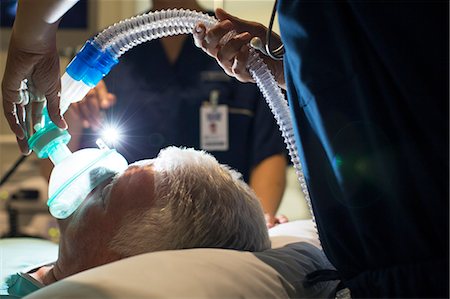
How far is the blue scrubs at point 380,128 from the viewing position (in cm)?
76

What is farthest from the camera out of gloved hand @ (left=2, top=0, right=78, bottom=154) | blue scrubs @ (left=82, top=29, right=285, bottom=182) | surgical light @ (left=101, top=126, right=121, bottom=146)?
blue scrubs @ (left=82, top=29, right=285, bottom=182)

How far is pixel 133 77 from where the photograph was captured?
2221 mm

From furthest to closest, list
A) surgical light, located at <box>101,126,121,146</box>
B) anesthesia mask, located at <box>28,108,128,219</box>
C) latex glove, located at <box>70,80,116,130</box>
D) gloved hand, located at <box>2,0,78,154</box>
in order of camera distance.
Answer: latex glove, located at <box>70,80,116,130</box> → surgical light, located at <box>101,126,121,146</box> → anesthesia mask, located at <box>28,108,128,219</box> → gloved hand, located at <box>2,0,78,154</box>

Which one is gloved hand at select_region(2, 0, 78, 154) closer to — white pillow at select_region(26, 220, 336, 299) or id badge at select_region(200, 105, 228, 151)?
white pillow at select_region(26, 220, 336, 299)

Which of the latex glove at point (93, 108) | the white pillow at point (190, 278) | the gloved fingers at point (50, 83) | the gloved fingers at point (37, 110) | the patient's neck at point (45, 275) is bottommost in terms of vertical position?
the patient's neck at point (45, 275)

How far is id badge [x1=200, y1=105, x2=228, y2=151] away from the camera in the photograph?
220 cm

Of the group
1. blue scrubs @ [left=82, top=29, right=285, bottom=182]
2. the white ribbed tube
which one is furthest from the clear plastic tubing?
blue scrubs @ [left=82, top=29, right=285, bottom=182]

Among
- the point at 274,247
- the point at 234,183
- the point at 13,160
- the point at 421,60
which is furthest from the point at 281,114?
the point at 13,160

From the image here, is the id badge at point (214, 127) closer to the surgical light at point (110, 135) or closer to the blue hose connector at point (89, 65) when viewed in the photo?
the surgical light at point (110, 135)

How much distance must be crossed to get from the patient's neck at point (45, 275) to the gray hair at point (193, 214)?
200 mm

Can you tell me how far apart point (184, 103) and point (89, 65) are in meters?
1.06

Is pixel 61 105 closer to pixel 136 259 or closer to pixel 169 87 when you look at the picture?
pixel 136 259

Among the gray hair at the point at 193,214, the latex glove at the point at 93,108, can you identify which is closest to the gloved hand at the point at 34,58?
the gray hair at the point at 193,214

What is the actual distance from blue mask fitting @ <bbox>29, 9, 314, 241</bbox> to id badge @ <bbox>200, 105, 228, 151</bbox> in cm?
102
